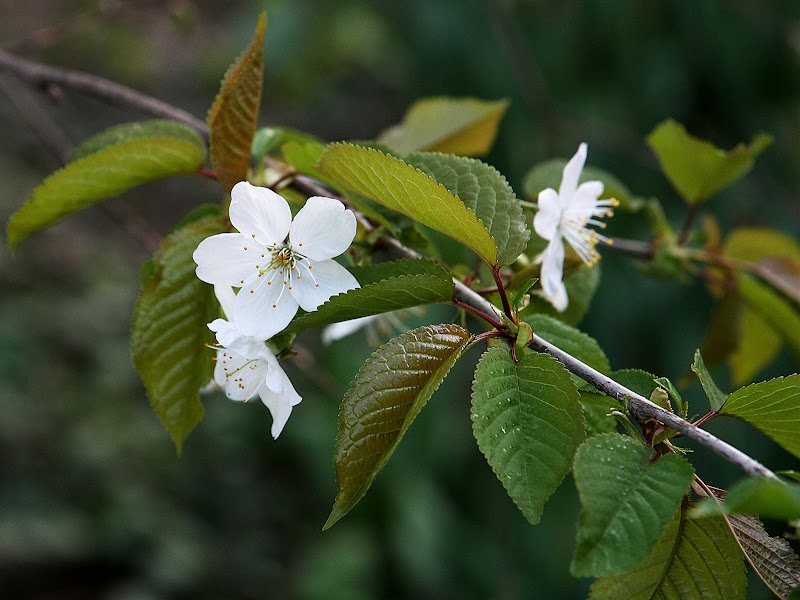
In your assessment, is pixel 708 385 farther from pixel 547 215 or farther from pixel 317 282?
pixel 317 282

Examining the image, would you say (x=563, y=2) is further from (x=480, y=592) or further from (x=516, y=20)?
(x=480, y=592)

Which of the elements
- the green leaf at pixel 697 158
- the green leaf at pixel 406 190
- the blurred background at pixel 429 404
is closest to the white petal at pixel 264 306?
the green leaf at pixel 406 190

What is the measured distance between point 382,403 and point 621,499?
174mm

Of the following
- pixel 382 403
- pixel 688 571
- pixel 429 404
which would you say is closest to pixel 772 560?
pixel 688 571

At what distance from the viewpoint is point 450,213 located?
0.50 meters

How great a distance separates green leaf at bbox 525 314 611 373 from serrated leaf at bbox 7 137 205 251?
36 centimetres

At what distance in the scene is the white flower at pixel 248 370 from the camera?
521mm

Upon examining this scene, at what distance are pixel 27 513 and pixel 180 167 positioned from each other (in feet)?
5.55

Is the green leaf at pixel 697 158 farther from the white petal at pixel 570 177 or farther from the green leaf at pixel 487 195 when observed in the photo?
the green leaf at pixel 487 195

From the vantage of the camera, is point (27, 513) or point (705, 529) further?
point (27, 513)

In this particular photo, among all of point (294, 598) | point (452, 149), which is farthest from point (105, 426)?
point (452, 149)

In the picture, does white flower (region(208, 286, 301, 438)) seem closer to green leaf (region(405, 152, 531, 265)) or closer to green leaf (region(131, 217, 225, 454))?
green leaf (region(131, 217, 225, 454))

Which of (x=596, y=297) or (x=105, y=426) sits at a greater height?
(x=105, y=426)

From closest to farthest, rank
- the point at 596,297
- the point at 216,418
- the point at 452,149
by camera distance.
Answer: the point at 452,149, the point at 596,297, the point at 216,418
